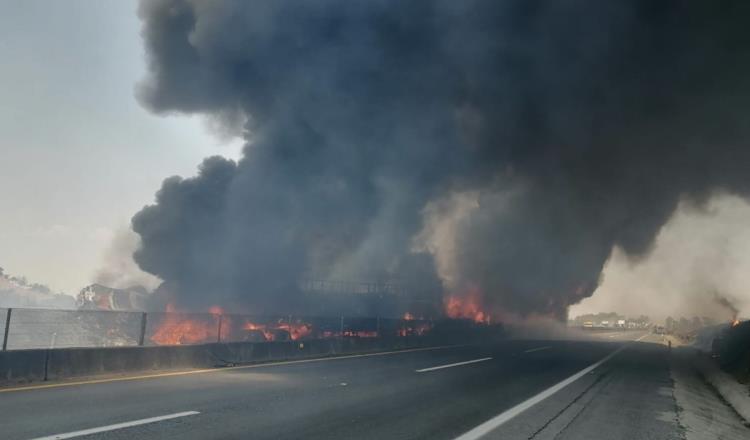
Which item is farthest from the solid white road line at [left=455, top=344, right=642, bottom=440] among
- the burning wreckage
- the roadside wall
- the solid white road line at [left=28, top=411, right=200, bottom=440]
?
the burning wreckage

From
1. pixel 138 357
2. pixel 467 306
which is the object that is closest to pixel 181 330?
pixel 138 357

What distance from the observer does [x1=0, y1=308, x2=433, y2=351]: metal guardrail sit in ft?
39.2

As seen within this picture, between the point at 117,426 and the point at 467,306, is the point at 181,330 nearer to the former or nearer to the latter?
the point at 117,426

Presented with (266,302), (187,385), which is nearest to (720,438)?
(187,385)

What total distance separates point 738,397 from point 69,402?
12.4 meters

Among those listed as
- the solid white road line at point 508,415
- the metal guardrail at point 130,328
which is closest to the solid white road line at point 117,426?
the solid white road line at point 508,415

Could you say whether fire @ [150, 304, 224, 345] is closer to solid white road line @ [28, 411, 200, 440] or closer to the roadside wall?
the roadside wall

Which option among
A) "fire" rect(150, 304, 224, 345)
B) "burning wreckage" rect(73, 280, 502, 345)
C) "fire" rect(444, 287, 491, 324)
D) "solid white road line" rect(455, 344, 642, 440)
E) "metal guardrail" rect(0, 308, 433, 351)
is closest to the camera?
"solid white road line" rect(455, 344, 642, 440)

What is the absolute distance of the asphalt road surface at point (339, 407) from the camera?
6.17 metres

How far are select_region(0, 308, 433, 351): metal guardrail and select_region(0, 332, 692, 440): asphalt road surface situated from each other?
3157 millimetres

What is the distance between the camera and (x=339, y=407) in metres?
7.91

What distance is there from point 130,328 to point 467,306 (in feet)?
141

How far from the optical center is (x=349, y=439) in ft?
19.2

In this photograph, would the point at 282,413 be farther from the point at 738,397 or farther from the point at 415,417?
the point at 738,397
